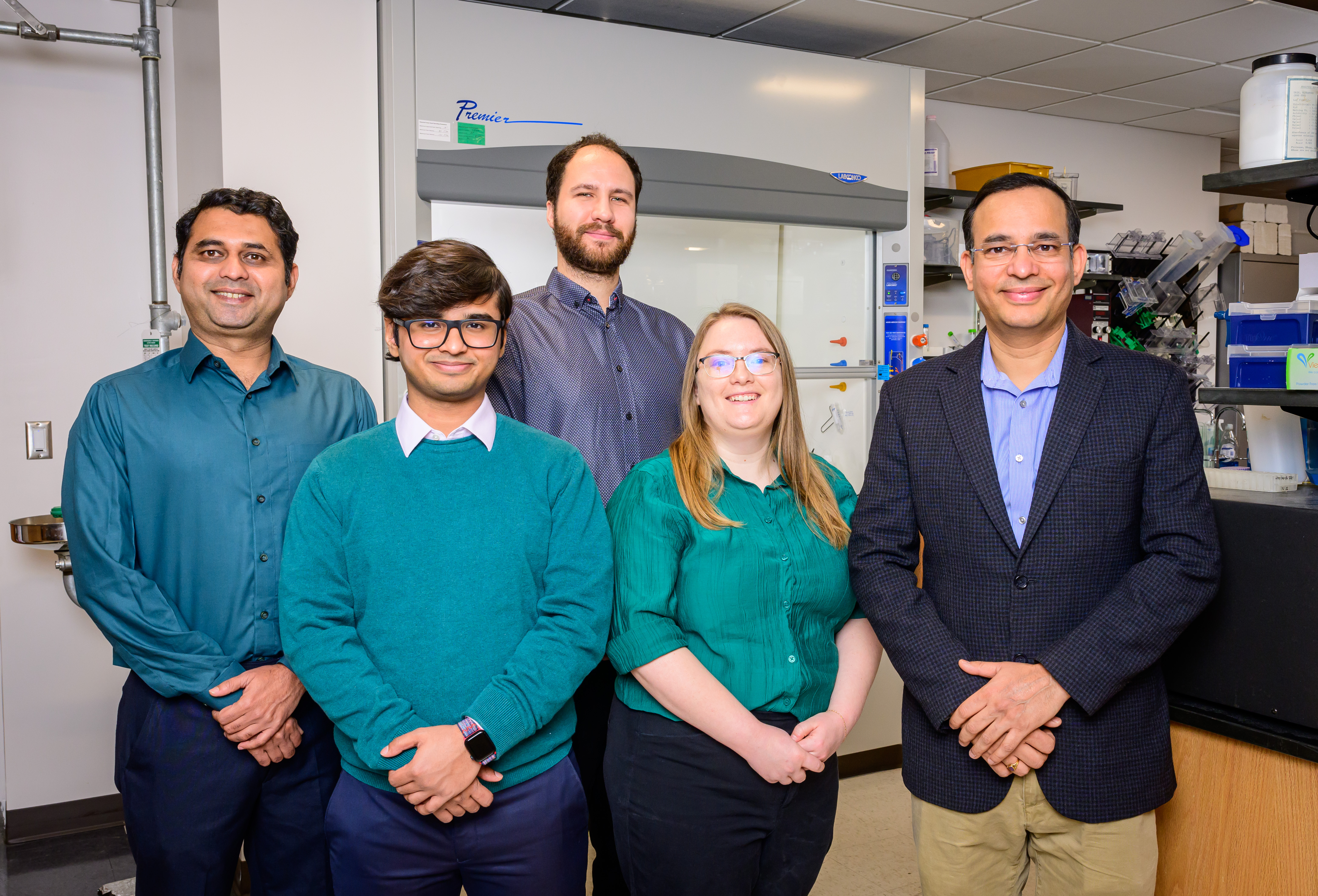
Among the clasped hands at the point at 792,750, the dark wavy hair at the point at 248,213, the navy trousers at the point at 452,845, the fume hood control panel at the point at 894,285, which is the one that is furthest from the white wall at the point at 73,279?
the fume hood control panel at the point at 894,285

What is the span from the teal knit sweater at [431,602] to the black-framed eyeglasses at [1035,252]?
2.66ft

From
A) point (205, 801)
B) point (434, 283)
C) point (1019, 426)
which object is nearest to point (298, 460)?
point (434, 283)

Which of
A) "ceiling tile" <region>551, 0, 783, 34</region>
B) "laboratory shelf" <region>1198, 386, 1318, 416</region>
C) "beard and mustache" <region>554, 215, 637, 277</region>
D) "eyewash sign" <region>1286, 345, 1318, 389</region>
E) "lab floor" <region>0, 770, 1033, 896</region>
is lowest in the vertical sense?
"lab floor" <region>0, 770, 1033, 896</region>

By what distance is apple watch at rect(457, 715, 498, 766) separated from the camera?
132 cm

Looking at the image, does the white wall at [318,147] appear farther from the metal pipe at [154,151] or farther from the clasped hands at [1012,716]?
the clasped hands at [1012,716]

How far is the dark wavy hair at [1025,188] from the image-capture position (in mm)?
1571

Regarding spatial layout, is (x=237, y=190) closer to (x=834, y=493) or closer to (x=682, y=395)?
(x=682, y=395)

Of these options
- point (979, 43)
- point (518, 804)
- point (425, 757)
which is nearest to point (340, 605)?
point (425, 757)

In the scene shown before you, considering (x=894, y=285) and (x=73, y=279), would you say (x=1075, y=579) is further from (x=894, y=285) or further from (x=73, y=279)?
(x=73, y=279)

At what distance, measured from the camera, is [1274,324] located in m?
1.78

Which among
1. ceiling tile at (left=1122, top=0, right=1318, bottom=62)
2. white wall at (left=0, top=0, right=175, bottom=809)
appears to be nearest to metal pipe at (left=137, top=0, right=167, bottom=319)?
white wall at (left=0, top=0, right=175, bottom=809)

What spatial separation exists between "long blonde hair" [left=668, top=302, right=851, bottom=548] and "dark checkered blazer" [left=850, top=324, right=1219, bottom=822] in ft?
0.30

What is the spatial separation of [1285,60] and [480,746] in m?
1.70

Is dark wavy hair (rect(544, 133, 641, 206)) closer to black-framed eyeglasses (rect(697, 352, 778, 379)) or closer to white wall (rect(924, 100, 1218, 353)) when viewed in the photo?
black-framed eyeglasses (rect(697, 352, 778, 379))
